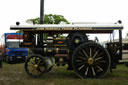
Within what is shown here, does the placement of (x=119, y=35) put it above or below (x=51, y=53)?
above

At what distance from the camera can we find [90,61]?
8016 mm

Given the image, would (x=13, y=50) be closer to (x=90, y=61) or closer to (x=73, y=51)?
(x=73, y=51)

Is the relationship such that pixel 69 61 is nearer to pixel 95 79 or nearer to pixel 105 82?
pixel 95 79

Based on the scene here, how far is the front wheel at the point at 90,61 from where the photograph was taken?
8.03 metres

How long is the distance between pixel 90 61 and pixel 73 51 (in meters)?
0.97

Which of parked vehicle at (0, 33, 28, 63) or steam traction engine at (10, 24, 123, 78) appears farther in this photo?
parked vehicle at (0, 33, 28, 63)

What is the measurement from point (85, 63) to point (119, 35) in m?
2.19

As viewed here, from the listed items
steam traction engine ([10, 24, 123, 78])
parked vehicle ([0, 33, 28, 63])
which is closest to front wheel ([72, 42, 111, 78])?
steam traction engine ([10, 24, 123, 78])

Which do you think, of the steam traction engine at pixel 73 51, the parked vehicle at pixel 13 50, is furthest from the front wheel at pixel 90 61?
the parked vehicle at pixel 13 50

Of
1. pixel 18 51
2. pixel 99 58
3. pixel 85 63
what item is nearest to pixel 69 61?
pixel 85 63

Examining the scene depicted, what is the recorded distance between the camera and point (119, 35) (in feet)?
28.3

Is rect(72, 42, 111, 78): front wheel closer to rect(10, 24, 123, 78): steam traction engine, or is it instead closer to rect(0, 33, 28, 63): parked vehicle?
rect(10, 24, 123, 78): steam traction engine

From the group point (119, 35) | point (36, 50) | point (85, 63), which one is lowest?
point (85, 63)

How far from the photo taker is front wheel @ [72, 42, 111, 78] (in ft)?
26.3
